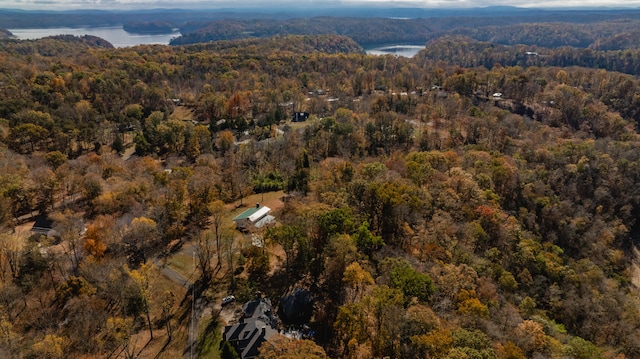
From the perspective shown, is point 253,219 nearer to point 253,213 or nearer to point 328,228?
point 253,213

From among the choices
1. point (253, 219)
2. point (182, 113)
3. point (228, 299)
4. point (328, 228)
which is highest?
point (328, 228)

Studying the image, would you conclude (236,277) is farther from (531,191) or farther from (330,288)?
(531,191)

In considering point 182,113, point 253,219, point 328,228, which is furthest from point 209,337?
point 182,113

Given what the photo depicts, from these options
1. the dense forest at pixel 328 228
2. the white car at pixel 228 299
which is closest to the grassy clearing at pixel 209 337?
the dense forest at pixel 328 228

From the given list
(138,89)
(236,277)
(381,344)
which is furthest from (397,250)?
(138,89)

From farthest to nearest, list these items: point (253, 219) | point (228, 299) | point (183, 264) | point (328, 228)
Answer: point (253, 219) → point (183, 264) → point (328, 228) → point (228, 299)

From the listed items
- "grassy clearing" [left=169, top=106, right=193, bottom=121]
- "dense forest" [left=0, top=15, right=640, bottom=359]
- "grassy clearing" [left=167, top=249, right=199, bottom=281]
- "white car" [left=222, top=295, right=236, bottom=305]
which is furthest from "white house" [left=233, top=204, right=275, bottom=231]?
"grassy clearing" [left=169, top=106, right=193, bottom=121]

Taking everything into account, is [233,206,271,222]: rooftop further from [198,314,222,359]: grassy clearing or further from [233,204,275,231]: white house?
[198,314,222,359]: grassy clearing

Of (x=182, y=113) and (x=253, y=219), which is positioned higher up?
(x=182, y=113)
